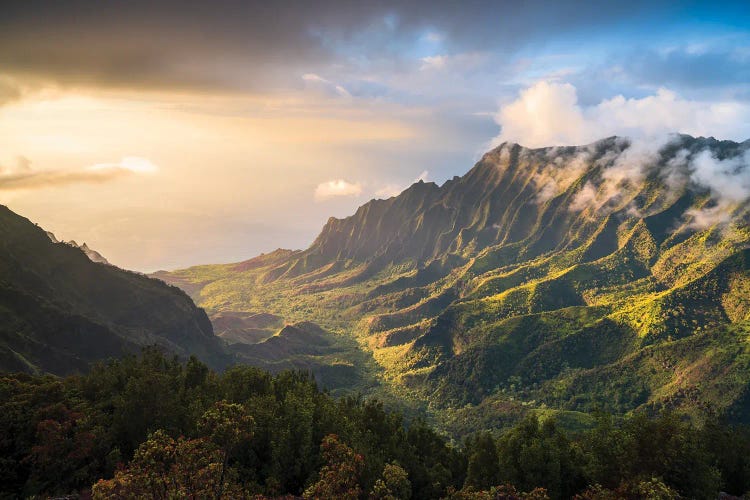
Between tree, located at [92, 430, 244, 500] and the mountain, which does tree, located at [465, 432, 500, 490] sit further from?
the mountain

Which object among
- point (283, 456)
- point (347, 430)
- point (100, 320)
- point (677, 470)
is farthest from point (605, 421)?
point (100, 320)

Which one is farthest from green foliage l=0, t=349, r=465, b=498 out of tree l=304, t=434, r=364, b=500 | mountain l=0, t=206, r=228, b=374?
mountain l=0, t=206, r=228, b=374

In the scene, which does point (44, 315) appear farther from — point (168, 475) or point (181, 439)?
point (168, 475)

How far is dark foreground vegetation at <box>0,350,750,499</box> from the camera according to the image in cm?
3556

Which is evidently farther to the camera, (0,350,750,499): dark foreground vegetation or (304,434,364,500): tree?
(0,350,750,499): dark foreground vegetation

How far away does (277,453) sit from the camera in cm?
6278

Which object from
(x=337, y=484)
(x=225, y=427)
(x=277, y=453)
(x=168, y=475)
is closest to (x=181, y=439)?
(x=168, y=475)

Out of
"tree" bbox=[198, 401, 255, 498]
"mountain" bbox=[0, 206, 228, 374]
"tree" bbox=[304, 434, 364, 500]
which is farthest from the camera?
"mountain" bbox=[0, 206, 228, 374]

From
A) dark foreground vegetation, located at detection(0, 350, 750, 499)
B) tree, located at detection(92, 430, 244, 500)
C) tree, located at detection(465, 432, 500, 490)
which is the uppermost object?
tree, located at detection(92, 430, 244, 500)

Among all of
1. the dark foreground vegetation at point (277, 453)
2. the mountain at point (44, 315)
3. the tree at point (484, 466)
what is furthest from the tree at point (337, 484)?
the mountain at point (44, 315)

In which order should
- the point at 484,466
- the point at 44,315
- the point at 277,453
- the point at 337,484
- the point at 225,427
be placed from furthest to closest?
1. the point at 44,315
2. the point at 484,466
3. the point at 277,453
4. the point at 225,427
5. the point at 337,484

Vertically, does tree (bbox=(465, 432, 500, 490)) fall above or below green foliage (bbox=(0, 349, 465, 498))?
below

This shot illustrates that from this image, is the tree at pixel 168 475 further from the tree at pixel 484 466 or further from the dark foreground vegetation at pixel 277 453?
the tree at pixel 484 466

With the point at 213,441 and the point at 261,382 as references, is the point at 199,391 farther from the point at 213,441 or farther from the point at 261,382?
the point at 213,441
